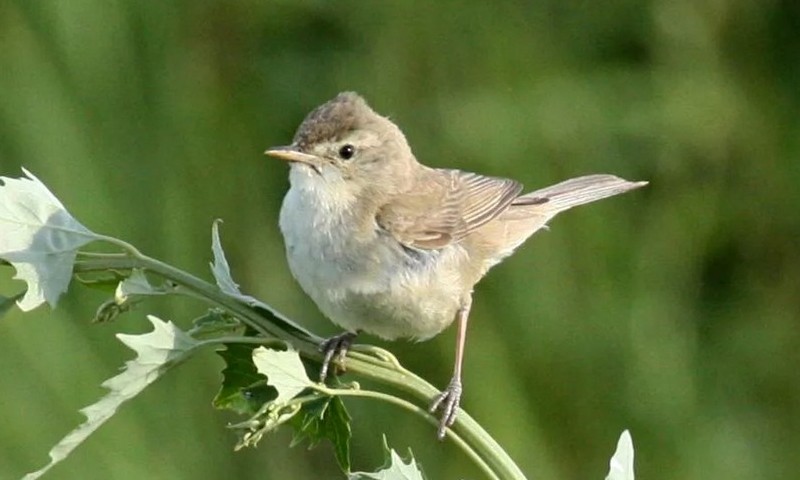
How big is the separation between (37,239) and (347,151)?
4.44ft

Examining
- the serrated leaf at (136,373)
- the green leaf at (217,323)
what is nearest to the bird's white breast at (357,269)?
the green leaf at (217,323)

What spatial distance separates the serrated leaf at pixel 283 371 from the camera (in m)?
1.75

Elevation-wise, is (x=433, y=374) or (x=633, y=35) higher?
(x=633, y=35)

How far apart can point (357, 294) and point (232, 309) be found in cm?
98

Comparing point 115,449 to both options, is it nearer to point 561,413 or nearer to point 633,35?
point 561,413

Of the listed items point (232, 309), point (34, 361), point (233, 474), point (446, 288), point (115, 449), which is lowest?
point (233, 474)

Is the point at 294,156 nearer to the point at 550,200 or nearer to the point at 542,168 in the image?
the point at 550,200

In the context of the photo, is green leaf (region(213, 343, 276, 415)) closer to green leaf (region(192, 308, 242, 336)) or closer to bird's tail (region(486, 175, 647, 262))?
green leaf (region(192, 308, 242, 336))

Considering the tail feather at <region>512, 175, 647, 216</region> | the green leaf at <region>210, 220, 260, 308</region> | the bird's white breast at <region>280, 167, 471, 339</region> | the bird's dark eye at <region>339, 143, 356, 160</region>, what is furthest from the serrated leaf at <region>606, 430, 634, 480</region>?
the tail feather at <region>512, 175, 647, 216</region>

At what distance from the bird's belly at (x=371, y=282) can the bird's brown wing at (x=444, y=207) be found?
0.06m

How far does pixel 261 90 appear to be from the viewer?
445cm

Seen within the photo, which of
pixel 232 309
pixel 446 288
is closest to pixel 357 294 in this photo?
pixel 446 288

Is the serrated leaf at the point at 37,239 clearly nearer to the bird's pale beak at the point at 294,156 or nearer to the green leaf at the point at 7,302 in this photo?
the green leaf at the point at 7,302

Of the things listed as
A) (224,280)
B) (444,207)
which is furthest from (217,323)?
(444,207)
